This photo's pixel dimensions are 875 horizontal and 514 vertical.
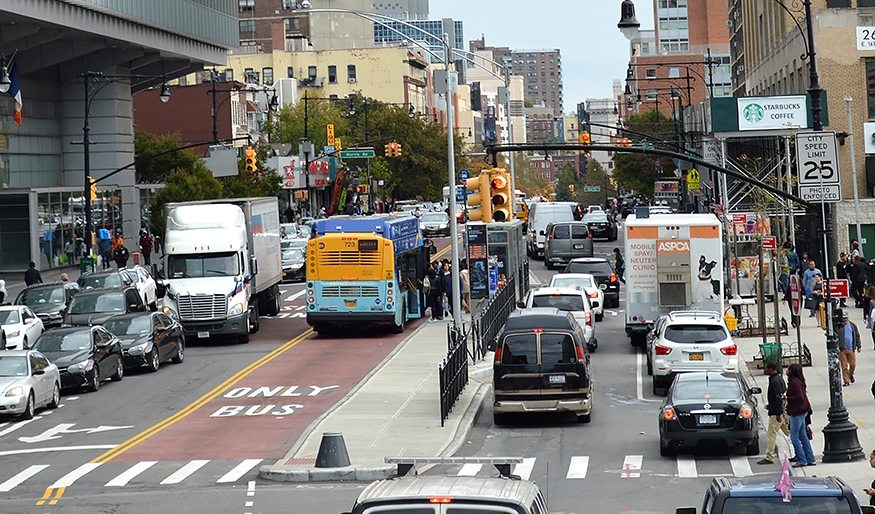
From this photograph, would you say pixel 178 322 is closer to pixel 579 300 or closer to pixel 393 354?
pixel 393 354

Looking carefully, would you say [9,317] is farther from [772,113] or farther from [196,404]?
[772,113]

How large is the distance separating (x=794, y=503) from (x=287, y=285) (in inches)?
1887

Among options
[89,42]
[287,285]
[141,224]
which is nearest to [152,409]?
[287,285]

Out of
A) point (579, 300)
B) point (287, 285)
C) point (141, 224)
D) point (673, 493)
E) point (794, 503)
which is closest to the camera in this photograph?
point (794, 503)

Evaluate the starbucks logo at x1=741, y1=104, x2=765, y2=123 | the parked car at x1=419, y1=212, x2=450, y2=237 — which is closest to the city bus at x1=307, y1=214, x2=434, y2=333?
the starbucks logo at x1=741, y1=104, x2=765, y2=123

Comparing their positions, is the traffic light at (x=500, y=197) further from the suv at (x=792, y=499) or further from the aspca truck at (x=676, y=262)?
the suv at (x=792, y=499)

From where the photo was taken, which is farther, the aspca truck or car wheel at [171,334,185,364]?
car wheel at [171,334,185,364]

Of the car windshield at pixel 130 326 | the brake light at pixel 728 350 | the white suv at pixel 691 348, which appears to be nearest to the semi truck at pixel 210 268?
the car windshield at pixel 130 326

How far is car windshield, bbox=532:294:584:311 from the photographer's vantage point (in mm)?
34188

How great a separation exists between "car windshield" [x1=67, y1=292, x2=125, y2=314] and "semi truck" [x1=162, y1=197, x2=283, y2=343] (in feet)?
4.32

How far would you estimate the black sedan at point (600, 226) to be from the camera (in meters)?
75.8

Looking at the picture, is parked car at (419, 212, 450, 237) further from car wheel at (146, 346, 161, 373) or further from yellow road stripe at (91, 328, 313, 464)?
car wheel at (146, 346, 161, 373)

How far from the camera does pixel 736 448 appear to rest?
70.5 feet

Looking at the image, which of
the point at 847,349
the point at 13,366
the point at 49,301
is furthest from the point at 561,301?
the point at 49,301
